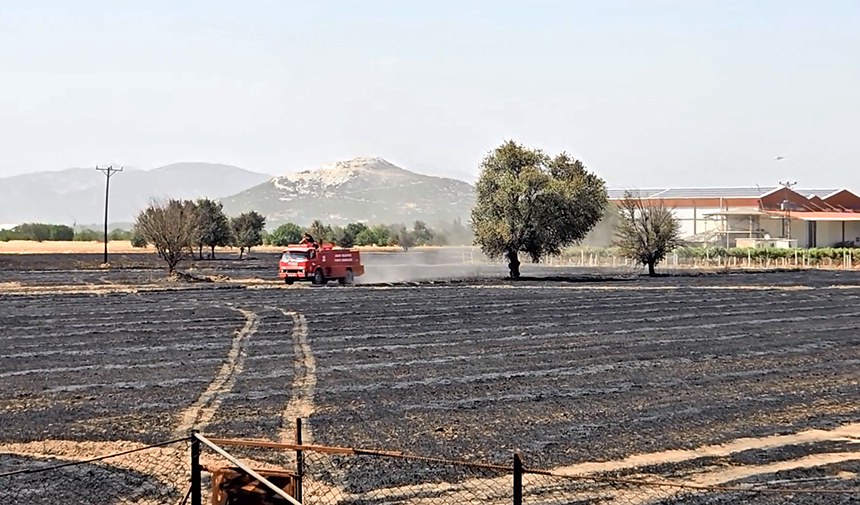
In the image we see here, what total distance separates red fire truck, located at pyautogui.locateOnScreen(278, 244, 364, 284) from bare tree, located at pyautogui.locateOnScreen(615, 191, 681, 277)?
21.9 meters

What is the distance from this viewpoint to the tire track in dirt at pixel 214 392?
48.4 feet

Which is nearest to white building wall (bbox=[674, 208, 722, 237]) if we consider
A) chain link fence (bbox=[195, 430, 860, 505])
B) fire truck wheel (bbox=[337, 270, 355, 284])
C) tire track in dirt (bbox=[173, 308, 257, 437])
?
fire truck wheel (bbox=[337, 270, 355, 284])

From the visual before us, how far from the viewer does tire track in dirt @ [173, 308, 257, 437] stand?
14.8 m

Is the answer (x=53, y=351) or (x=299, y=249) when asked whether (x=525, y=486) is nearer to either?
(x=53, y=351)

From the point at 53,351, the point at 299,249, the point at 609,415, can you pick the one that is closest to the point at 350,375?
the point at 609,415

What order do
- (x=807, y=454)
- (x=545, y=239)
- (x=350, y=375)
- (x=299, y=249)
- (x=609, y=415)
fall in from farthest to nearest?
1. (x=545, y=239)
2. (x=299, y=249)
3. (x=350, y=375)
4. (x=609, y=415)
5. (x=807, y=454)

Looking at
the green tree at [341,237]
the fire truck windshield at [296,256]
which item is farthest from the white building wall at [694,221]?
the fire truck windshield at [296,256]

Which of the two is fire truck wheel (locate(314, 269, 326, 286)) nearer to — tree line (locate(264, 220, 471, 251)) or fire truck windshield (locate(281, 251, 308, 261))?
fire truck windshield (locate(281, 251, 308, 261))

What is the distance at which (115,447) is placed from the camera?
43.8 feet

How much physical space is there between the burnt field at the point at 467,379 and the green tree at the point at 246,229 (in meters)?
75.3

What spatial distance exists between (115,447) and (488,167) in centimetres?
4965

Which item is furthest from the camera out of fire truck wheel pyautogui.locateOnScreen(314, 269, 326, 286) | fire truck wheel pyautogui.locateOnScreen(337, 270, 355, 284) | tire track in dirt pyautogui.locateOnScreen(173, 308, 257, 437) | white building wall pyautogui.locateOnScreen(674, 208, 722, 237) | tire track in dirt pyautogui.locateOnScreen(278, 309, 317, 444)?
white building wall pyautogui.locateOnScreen(674, 208, 722, 237)

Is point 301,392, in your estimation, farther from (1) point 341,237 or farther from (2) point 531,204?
(1) point 341,237

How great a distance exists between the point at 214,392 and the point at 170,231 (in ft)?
134
